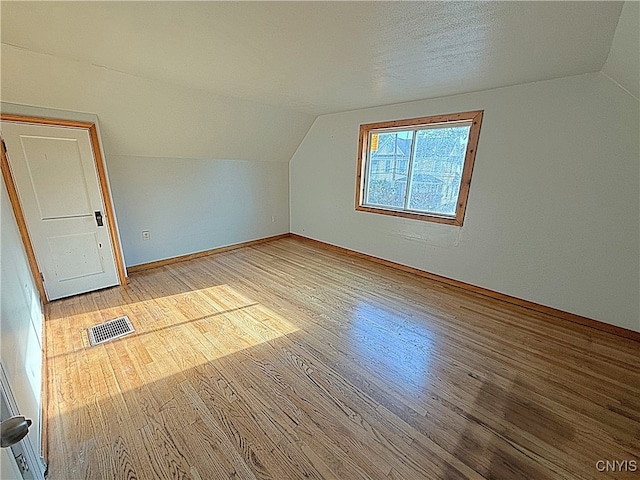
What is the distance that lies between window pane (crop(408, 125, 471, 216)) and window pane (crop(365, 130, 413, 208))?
0.50 ft

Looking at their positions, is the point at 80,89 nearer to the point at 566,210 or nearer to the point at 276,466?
the point at 276,466

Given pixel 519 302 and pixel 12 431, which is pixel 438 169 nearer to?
pixel 519 302

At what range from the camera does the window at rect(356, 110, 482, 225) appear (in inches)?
119

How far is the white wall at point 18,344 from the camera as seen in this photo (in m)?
1.22

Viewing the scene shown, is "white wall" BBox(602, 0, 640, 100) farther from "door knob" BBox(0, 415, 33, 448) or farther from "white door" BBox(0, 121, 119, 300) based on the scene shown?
"white door" BBox(0, 121, 119, 300)

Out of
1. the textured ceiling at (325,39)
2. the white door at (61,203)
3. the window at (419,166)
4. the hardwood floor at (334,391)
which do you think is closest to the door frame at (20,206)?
the white door at (61,203)

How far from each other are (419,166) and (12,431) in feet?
12.2

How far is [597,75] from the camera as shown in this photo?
2.16 m

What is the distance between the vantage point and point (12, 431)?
26.6 inches

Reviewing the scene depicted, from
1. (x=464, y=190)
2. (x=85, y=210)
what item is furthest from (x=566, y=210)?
(x=85, y=210)

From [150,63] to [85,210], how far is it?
1.72 meters

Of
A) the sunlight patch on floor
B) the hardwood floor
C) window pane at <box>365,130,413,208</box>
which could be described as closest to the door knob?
the hardwood floor

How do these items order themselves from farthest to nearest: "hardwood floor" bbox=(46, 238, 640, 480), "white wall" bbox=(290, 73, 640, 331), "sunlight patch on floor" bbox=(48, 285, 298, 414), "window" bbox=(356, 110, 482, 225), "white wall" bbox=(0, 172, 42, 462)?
"window" bbox=(356, 110, 482, 225) < "white wall" bbox=(290, 73, 640, 331) < "sunlight patch on floor" bbox=(48, 285, 298, 414) < "hardwood floor" bbox=(46, 238, 640, 480) < "white wall" bbox=(0, 172, 42, 462)

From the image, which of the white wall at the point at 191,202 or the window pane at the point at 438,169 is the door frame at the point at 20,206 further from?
the window pane at the point at 438,169
